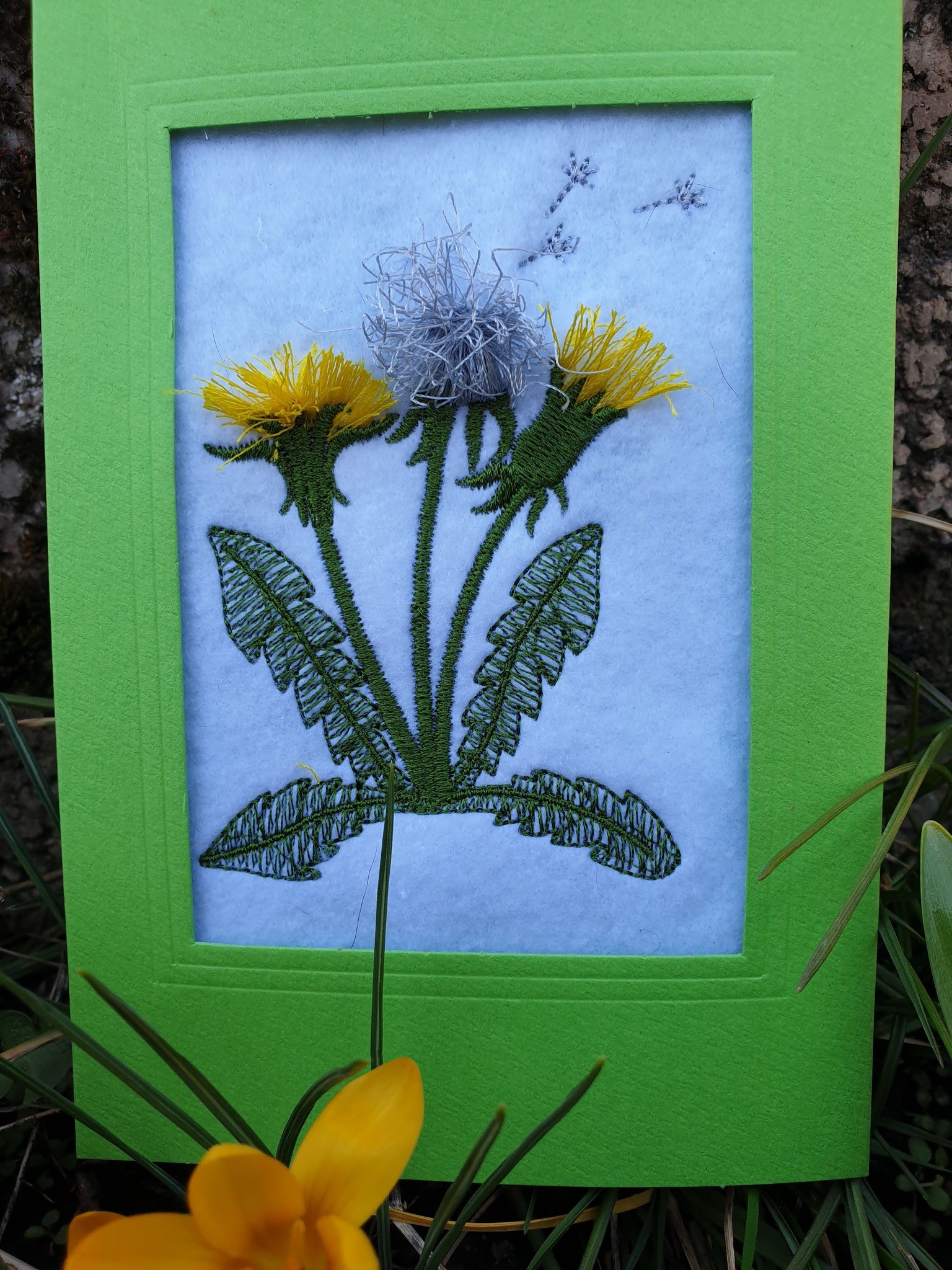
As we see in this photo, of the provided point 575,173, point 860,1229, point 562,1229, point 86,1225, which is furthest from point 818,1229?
point 575,173

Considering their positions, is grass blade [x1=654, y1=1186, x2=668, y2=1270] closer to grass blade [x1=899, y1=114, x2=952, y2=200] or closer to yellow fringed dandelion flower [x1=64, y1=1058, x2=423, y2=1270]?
yellow fringed dandelion flower [x1=64, y1=1058, x2=423, y2=1270]

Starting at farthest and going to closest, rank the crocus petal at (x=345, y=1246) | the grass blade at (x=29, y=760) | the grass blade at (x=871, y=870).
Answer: the grass blade at (x=29, y=760), the grass blade at (x=871, y=870), the crocus petal at (x=345, y=1246)

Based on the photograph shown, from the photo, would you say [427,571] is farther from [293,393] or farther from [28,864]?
[28,864]

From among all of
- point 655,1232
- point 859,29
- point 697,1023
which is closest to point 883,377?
point 859,29

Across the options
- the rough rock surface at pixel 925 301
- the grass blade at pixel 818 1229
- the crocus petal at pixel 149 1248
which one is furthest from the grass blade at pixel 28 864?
the rough rock surface at pixel 925 301

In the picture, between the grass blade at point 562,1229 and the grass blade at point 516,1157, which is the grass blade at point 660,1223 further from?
the grass blade at point 516,1157

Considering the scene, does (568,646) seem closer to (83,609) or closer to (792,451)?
(792,451)
